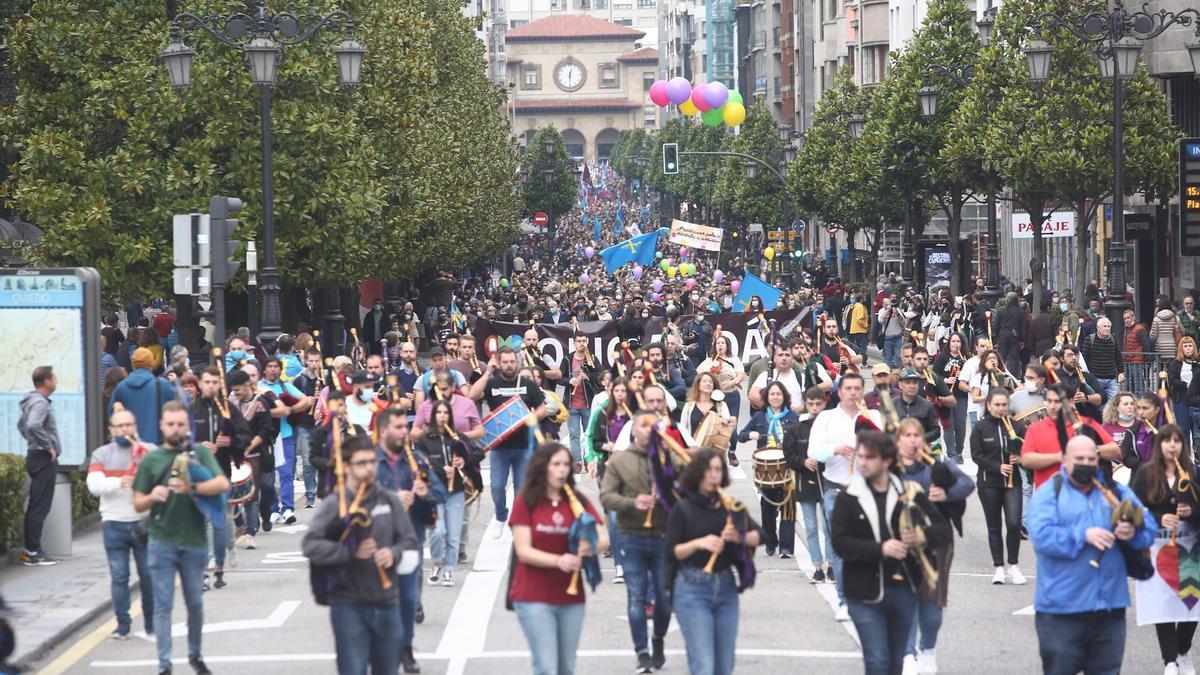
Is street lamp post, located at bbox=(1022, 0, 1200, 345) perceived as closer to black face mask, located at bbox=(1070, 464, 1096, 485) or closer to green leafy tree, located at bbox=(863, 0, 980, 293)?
green leafy tree, located at bbox=(863, 0, 980, 293)

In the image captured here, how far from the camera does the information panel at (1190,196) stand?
92.7ft

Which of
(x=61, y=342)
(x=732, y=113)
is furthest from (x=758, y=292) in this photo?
(x=732, y=113)

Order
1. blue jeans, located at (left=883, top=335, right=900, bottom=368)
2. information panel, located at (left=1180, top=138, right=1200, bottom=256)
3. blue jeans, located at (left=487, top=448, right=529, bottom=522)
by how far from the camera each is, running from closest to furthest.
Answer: blue jeans, located at (left=487, top=448, right=529, bottom=522) < information panel, located at (left=1180, top=138, right=1200, bottom=256) < blue jeans, located at (left=883, top=335, right=900, bottom=368)

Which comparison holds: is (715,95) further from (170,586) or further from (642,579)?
(170,586)

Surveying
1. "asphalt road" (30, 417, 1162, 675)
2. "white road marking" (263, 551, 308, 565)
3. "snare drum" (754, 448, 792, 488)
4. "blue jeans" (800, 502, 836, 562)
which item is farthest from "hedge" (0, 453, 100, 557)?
"blue jeans" (800, 502, 836, 562)

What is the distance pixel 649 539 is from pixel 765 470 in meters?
4.20

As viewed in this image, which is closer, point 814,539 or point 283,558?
point 814,539

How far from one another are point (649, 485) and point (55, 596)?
5524 millimetres

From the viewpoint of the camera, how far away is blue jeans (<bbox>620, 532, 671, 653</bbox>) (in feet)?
40.2

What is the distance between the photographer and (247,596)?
15.6 m

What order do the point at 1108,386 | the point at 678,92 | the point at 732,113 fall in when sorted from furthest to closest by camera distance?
the point at 678,92 → the point at 732,113 → the point at 1108,386

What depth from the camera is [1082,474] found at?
33.9 feet

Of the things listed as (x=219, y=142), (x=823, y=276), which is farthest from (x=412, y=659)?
(x=823, y=276)

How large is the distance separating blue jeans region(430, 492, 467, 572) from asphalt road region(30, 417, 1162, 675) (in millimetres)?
254
